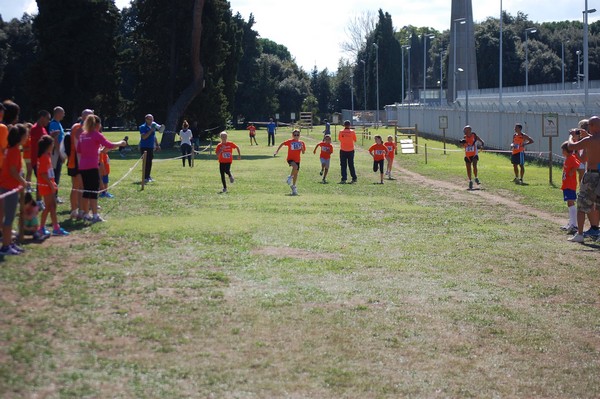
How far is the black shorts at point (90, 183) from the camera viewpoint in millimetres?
16125

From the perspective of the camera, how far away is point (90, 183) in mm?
16156

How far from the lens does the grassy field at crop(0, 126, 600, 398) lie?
870 cm

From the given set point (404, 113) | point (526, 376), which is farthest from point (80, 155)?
point (404, 113)

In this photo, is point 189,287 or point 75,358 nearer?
point 75,358

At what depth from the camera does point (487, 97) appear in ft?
269

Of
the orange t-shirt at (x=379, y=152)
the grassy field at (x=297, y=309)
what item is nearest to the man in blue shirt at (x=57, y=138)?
the grassy field at (x=297, y=309)

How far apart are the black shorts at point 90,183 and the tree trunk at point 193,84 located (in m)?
37.5

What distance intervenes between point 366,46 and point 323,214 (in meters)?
119

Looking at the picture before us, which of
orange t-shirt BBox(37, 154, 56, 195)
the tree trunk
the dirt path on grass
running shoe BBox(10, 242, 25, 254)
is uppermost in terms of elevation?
the tree trunk

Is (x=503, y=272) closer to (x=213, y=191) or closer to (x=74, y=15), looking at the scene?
(x=213, y=191)

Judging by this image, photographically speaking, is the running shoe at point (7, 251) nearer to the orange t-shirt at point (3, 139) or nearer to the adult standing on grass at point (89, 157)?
the orange t-shirt at point (3, 139)

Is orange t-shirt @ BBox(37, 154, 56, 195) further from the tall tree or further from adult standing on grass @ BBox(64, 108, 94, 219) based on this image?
the tall tree

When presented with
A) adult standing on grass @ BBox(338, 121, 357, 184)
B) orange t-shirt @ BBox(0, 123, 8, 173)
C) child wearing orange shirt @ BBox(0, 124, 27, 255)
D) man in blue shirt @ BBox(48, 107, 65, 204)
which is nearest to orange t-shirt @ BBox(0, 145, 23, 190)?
child wearing orange shirt @ BBox(0, 124, 27, 255)

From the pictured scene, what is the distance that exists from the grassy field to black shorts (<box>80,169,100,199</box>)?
2.28 ft
